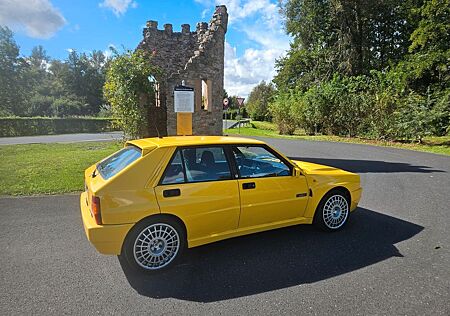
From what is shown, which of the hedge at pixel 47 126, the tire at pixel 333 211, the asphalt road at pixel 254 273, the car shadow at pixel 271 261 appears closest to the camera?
the asphalt road at pixel 254 273

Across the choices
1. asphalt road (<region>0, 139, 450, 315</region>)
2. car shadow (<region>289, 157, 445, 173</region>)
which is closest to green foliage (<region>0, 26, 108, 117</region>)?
car shadow (<region>289, 157, 445, 173</region>)

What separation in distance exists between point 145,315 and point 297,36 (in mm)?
37041

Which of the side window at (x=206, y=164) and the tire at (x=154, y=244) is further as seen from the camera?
the side window at (x=206, y=164)

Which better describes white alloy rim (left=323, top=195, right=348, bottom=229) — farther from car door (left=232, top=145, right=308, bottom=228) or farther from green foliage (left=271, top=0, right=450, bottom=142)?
green foliage (left=271, top=0, right=450, bottom=142)

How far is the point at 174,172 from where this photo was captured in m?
3.50

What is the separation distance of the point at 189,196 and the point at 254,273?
45.9 inches

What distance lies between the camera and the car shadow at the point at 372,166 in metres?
9.54

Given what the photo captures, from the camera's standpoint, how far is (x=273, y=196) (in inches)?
155

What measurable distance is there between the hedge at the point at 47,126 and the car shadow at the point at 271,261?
74.4 ft

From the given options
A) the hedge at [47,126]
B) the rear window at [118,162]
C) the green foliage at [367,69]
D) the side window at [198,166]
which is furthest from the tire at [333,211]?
the hedge at [47,126]

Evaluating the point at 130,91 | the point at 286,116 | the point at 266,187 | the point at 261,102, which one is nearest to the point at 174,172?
the point at 266,187

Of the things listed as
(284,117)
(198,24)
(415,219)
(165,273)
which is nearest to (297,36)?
(284,117)

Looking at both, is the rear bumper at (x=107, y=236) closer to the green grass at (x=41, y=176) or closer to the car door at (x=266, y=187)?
the car door at (x=266, y=187)

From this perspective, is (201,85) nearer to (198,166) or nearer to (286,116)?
(198,166)
